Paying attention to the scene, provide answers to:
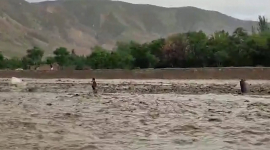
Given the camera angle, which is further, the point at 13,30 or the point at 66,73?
the point at 13,30

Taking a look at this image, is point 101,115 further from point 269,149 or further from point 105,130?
point 269,149

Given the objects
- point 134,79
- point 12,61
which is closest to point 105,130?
point 134,79

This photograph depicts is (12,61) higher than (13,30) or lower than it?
lower

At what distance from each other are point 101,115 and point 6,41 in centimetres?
16196

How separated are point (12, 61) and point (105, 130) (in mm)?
82215

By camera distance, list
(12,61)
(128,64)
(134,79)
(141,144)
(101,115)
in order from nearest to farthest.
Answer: (141,144), (101,115), (134,79), (128,64), (12,61)

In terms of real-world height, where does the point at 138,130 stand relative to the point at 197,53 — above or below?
below

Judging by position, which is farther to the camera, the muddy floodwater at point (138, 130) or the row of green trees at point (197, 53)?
the row of green trees at point (197, 53)

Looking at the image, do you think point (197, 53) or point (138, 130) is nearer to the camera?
point (138, 130)

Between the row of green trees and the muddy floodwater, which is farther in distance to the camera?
the row of green trees

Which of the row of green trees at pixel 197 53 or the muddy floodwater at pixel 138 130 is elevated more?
the row of green trees at pixel 197 53

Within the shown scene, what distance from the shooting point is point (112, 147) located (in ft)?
24.9

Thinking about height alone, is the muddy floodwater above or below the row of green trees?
below

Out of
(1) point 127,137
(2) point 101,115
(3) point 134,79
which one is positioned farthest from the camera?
(3) point 134,79
